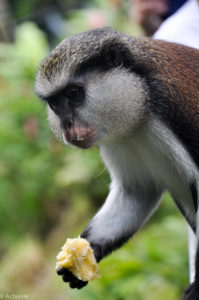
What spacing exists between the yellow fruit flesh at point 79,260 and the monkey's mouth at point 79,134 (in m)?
0.54

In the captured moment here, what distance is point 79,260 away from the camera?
3.32 m

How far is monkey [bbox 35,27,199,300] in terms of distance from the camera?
10.7 feet

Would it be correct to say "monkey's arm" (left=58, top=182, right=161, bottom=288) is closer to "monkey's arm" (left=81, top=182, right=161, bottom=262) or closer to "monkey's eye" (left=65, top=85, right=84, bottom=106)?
"monkey's arm" (left=81, top=182, right=161, bottom=262)

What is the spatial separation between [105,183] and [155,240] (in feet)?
6.32

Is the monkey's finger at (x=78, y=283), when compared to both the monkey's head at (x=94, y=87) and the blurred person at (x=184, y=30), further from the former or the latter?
the blurred person at (x=184, y=30)

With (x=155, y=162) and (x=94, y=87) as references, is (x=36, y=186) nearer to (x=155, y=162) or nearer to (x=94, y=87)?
(x=155, y=162)

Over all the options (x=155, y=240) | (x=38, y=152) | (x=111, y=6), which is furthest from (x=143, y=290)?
(x=111, y=6)

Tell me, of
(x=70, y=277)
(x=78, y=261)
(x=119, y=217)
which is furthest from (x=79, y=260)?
(x=119, y=217)

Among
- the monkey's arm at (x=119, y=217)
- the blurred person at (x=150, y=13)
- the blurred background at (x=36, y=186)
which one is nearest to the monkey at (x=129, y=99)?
the monkey's arm at (x=119, y=217)

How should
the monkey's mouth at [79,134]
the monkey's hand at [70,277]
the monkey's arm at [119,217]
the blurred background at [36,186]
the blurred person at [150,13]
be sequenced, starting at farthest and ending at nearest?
the blurred background at [36,186] < the blurred person at [150,13] < the monkey's arm at [119,217] < the monkey's hand at [70,277] < the monkey's mouth at [79,134]

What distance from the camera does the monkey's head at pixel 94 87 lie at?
329 centimetres

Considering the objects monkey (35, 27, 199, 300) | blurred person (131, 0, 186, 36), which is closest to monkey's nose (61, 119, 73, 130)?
monkey (35, 27, 199, 300)

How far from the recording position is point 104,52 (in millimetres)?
3312

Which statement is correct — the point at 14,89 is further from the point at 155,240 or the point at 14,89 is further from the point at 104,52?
the point at 104,52
